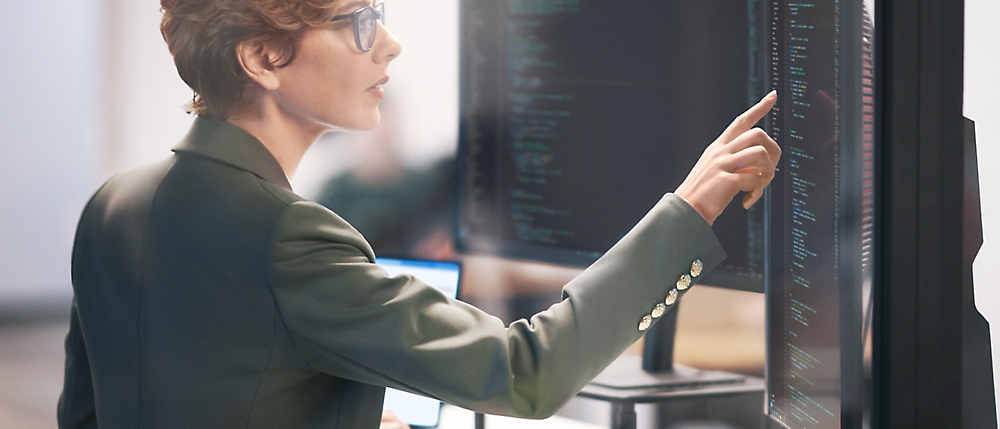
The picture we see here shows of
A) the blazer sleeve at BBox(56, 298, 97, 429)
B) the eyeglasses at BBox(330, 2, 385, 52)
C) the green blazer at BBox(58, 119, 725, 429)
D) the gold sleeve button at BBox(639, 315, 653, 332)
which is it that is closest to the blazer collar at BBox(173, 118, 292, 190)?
the green blazer at BBox(58, 119, 725, 429)

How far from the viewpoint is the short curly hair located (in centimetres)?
79

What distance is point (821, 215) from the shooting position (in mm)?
673

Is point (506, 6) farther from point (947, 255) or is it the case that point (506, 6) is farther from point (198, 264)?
point (947, 255)

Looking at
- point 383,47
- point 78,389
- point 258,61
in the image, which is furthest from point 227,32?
point 78,389

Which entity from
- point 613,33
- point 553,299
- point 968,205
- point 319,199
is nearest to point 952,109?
point 968,205

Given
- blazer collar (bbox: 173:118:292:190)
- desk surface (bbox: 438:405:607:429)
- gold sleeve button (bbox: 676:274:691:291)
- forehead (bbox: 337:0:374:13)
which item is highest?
forehead (bbox: 337:0:374:13)

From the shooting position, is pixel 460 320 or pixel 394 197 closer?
pixel 460 320

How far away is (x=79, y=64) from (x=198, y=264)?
41.3 inches

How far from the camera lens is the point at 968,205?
1.93ft

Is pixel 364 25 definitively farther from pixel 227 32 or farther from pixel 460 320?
pixel 460 320

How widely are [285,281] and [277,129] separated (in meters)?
0.20

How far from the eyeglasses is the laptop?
498 millimetres

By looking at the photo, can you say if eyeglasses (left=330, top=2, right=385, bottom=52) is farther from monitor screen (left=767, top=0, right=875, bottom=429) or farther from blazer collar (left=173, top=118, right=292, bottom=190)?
monitor screen (left=767, top=0, right=875, bottom=429)

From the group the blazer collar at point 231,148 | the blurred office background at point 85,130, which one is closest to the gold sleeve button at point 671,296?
the blazer collar at point 231,148
